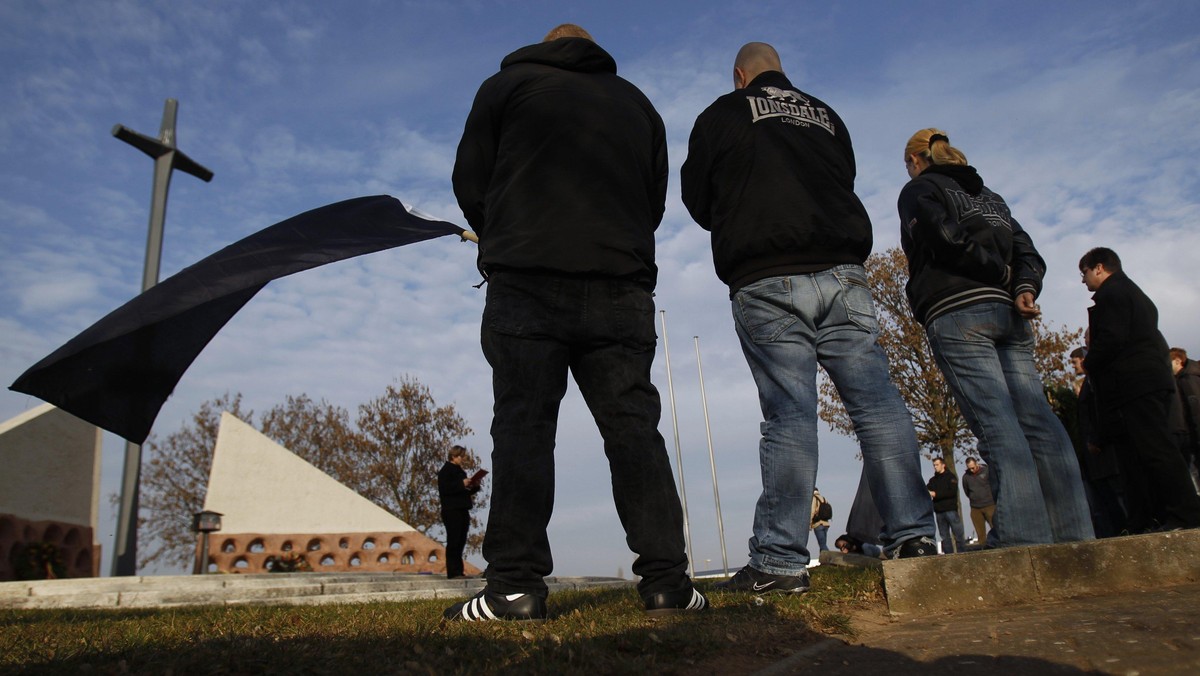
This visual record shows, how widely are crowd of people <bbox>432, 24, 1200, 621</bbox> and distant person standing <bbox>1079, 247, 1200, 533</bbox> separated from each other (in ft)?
5.41

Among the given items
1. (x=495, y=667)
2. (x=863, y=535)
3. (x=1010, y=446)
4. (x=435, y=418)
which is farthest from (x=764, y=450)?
(x=435, y=418)

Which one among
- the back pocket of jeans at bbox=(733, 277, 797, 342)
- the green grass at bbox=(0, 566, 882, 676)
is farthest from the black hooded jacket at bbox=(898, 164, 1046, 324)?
the green grass at bbox=(0, 566, 882, 676)

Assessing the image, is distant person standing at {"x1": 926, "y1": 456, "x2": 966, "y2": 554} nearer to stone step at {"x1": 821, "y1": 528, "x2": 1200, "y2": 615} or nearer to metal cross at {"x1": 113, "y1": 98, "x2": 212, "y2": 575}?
stone step at {"x1": 821, "y1": 528, "x2": 1200, "y2": 615}

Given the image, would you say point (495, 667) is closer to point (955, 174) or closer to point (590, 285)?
point (590, 285)

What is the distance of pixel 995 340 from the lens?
13.5 ft

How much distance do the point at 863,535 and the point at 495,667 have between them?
8346mm

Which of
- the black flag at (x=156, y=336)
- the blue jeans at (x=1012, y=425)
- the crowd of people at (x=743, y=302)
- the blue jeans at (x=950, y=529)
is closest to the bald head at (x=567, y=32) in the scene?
the crowd of people at (x=743, y=302)

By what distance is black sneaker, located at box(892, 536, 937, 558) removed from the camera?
3.35 meters

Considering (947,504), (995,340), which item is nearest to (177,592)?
(995,340)

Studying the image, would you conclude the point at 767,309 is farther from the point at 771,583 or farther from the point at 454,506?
the point at 454,506

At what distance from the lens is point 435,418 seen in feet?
121

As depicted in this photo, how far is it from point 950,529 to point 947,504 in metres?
1.11

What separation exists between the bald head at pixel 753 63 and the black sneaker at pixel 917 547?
8.22 feet

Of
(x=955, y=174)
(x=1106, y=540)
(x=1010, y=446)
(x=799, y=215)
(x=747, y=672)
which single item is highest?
(x=955, y=174)
